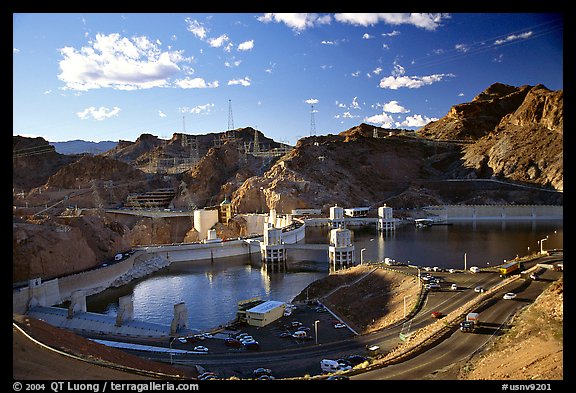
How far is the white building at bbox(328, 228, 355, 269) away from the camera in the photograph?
30922 millimetres

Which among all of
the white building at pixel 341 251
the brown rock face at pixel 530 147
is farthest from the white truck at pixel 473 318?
the brown rock face at pixel 530 147

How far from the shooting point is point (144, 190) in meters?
59.9

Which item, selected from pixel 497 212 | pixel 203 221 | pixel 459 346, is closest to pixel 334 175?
pixel 497 212

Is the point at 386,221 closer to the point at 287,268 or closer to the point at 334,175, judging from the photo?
the point at 334,175

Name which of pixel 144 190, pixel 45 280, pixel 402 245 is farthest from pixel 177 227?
pixel 45 280

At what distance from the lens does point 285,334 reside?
15.1 m

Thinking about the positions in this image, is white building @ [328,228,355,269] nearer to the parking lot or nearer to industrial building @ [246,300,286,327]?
the parking lot

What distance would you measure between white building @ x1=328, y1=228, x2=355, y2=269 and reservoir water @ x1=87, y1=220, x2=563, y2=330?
0.85 meters

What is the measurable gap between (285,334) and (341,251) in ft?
53.5

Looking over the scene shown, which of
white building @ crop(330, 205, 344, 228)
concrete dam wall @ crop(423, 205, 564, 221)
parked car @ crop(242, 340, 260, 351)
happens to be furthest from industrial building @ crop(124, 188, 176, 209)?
parked car @ crop(242, 340, 260, 351)
